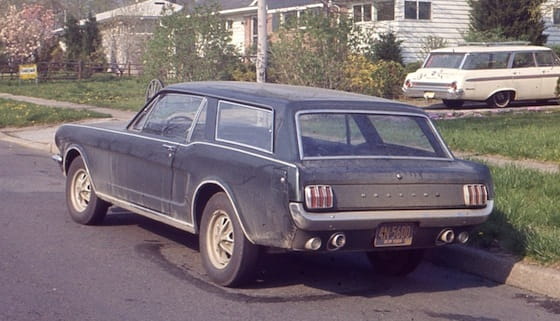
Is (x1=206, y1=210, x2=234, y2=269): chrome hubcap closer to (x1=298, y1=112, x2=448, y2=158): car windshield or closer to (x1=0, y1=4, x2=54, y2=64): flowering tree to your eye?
(x1=298, y1=112, x2=448, y2=158): car windshield

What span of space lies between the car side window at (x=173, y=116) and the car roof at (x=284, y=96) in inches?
3.9

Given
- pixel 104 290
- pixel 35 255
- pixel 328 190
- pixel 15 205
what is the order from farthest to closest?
pixel 15 205 < pixel 35 255 < pixel 104 290 < pixel 328 190

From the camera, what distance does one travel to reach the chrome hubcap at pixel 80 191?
9281 mm

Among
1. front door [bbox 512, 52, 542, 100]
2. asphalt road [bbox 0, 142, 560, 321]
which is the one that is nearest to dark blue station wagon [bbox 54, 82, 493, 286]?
asphalt road [bbox 0, 142, 560, 321]

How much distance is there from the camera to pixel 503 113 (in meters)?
20.5

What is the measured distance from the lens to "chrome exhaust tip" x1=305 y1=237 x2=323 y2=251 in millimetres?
6363

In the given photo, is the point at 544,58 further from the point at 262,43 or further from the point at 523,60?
the point at 262,43

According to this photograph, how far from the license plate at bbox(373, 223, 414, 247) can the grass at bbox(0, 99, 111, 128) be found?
15.3 metres

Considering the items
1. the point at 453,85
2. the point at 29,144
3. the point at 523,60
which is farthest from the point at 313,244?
the point at 523,60

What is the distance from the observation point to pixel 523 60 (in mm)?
23688

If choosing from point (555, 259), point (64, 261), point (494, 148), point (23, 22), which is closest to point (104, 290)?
point (64, 261)

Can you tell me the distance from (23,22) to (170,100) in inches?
1861

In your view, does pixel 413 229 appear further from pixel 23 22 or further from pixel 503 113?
pixel 23 22

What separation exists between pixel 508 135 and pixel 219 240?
347 inches
